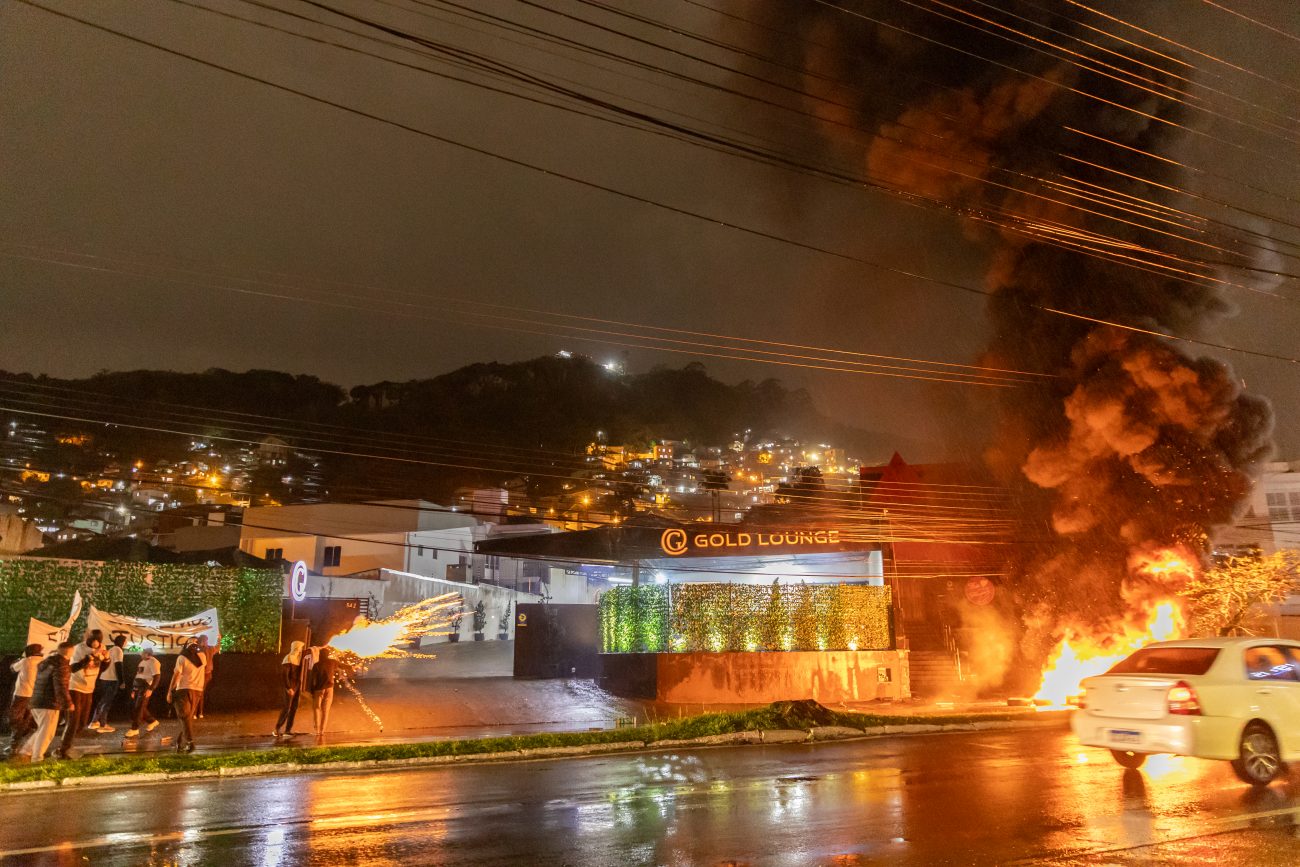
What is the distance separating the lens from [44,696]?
1127 cm

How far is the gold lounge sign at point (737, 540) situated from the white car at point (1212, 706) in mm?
18791

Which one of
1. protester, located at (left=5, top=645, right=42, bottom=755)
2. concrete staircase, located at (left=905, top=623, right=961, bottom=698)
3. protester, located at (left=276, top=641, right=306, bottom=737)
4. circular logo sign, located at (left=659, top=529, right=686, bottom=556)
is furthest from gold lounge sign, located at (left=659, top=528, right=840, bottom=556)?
protester, located at (left=5, top=645, right=42, bottom=755)

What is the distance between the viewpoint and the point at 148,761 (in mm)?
10547

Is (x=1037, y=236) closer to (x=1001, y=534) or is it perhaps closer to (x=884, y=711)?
(x=884, y=711)

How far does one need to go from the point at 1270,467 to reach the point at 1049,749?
3696 cm

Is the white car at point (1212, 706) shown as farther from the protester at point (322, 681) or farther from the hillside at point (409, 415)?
the hillside at point (409, 415)

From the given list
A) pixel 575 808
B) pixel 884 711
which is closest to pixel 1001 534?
pixel 884 711

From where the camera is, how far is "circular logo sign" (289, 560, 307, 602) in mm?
20891

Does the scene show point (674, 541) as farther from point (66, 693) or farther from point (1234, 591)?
point (66, 693)

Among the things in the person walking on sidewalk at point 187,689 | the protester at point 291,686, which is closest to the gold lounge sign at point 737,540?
the protester at point 291,686

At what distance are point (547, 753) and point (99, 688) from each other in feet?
31.2

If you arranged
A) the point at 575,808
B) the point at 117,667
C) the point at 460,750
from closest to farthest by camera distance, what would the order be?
1. the point at 575,808
2. the point at 460,750
3. the point at 117,667

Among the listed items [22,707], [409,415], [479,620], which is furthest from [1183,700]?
[409,415]

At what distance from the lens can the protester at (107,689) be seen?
14712 mm
